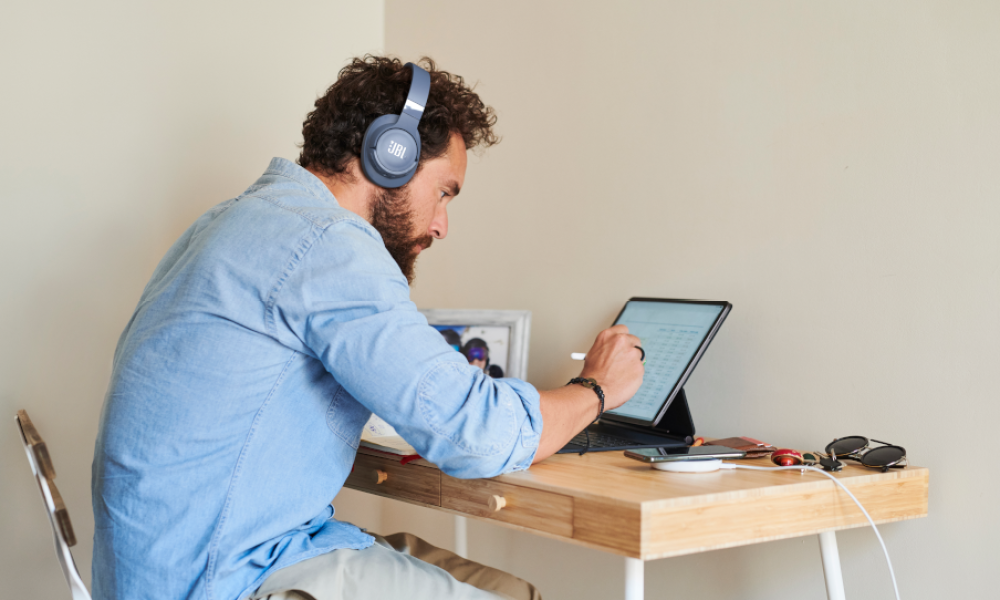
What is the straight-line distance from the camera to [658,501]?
797mm

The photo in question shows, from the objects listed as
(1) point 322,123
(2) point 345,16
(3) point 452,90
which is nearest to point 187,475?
(1) point 322,123

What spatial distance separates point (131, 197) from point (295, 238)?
1.01m

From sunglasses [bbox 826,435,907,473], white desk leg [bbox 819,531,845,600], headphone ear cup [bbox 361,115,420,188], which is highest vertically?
headphone ear cup [bbox 361,115,420,188]

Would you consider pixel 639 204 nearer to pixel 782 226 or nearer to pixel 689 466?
pixel 782 226

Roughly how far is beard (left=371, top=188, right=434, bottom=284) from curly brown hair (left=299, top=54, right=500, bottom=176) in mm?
70

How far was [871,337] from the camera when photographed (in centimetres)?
118

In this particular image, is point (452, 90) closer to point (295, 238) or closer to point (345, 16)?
point (295, 238)

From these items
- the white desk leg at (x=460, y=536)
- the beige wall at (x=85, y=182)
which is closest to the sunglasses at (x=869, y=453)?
the white desk leg at (x=460, y=536)

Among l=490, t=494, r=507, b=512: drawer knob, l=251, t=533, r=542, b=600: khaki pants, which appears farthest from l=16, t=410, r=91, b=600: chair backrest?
l=490, t=494, r=507, b=512: drawer knob

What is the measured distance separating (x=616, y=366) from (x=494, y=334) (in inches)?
22.2

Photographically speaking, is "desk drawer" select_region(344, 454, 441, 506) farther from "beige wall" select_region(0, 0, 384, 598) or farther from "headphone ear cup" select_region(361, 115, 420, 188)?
"beige wall" select_region(0, 0, 384, 598)

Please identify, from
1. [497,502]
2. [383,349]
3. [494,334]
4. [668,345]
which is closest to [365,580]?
[497,502]

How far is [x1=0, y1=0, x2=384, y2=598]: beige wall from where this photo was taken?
148cm

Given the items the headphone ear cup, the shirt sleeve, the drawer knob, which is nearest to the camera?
the shirt sleeve
